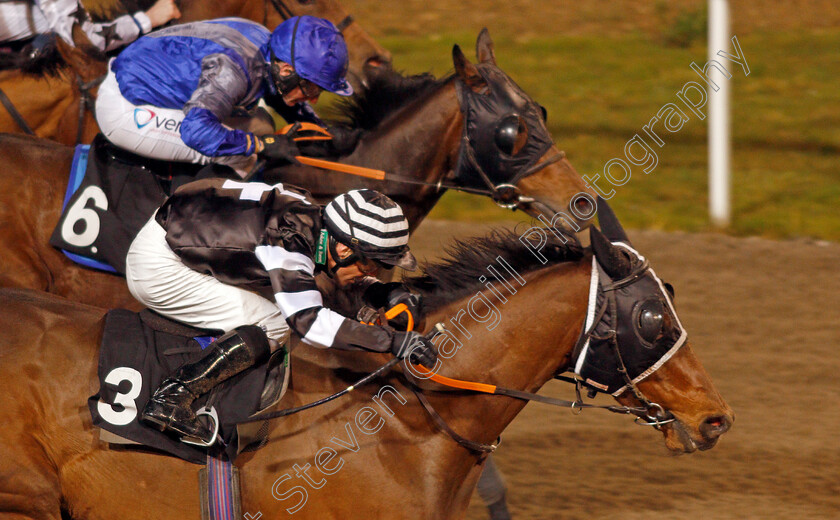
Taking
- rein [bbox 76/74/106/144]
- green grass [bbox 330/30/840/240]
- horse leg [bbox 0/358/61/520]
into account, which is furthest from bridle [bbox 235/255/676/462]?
green grass [bbox 330/30/840/240]

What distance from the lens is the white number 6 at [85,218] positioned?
156 inches

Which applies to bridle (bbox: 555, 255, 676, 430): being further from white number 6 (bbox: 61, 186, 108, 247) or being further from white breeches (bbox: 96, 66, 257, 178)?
white number 6 (bbox: 61, 186, 108, 247)

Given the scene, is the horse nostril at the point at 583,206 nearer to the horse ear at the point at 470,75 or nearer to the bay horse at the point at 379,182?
the bay horse at the point at 379,182

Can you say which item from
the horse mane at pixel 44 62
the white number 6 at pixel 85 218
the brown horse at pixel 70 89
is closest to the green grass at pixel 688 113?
the brown horse at pixel 70 89

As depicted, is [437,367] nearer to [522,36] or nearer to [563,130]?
[563,130]

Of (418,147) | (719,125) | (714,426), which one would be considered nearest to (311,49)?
(418,147)

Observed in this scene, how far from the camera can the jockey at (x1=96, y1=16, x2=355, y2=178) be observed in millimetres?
3910

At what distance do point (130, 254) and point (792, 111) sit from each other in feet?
31.7

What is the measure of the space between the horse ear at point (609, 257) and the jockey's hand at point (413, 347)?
559 mm

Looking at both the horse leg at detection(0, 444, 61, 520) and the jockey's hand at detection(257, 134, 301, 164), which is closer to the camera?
the horse leg at detection(0, 444, 61, 520)

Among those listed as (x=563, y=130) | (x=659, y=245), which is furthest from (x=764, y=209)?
(x=563, y=130)

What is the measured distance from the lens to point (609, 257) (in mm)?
2900

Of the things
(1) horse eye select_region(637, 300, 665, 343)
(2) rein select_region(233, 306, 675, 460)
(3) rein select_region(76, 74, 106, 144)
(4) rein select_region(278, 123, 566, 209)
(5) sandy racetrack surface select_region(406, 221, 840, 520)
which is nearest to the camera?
(1) horse eye select_region(637, 300, 665, 343)

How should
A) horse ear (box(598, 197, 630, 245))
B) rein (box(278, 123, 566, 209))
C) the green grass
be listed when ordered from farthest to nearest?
the green grass
rein (box(278, 123, 566, 209))
horse ear (box(598, 197, 630, 245))
